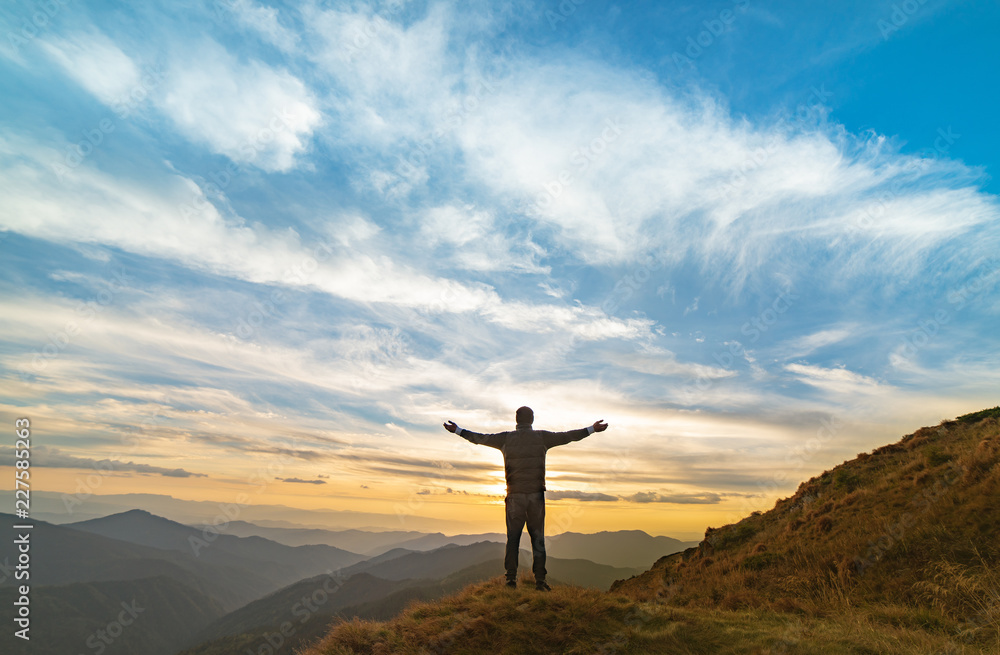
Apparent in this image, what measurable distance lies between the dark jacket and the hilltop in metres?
2.35

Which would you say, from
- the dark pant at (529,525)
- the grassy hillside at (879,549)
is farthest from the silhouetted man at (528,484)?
the grassy hillside at (879,549)

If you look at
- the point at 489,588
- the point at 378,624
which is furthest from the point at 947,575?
the point at 378,624

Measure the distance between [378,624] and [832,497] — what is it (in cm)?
1811

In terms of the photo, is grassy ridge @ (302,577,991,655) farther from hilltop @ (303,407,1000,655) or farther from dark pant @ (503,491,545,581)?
dark pant @ (503,491,545,581)

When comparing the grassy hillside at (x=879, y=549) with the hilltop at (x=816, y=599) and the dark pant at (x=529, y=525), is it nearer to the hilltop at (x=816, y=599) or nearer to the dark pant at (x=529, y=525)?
the hilltop at (x=816, y=599)

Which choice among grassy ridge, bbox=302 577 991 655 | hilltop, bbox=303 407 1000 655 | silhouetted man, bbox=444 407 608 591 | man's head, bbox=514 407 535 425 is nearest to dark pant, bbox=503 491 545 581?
silhouetted man, bbox=444 407 608 591

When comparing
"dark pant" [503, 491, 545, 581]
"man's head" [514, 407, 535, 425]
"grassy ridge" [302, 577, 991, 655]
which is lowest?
Result: "grassy ridge" [302, 577, 991, 655]

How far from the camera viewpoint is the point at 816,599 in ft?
37.9

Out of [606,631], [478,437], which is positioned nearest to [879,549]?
[606,631]

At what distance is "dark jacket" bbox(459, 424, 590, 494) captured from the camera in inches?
462

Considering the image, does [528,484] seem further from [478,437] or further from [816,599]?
[816,599]

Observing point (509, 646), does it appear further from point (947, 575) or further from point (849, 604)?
point (947, 575)

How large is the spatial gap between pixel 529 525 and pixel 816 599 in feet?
23.3

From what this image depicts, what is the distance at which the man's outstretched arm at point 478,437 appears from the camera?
1229cm
